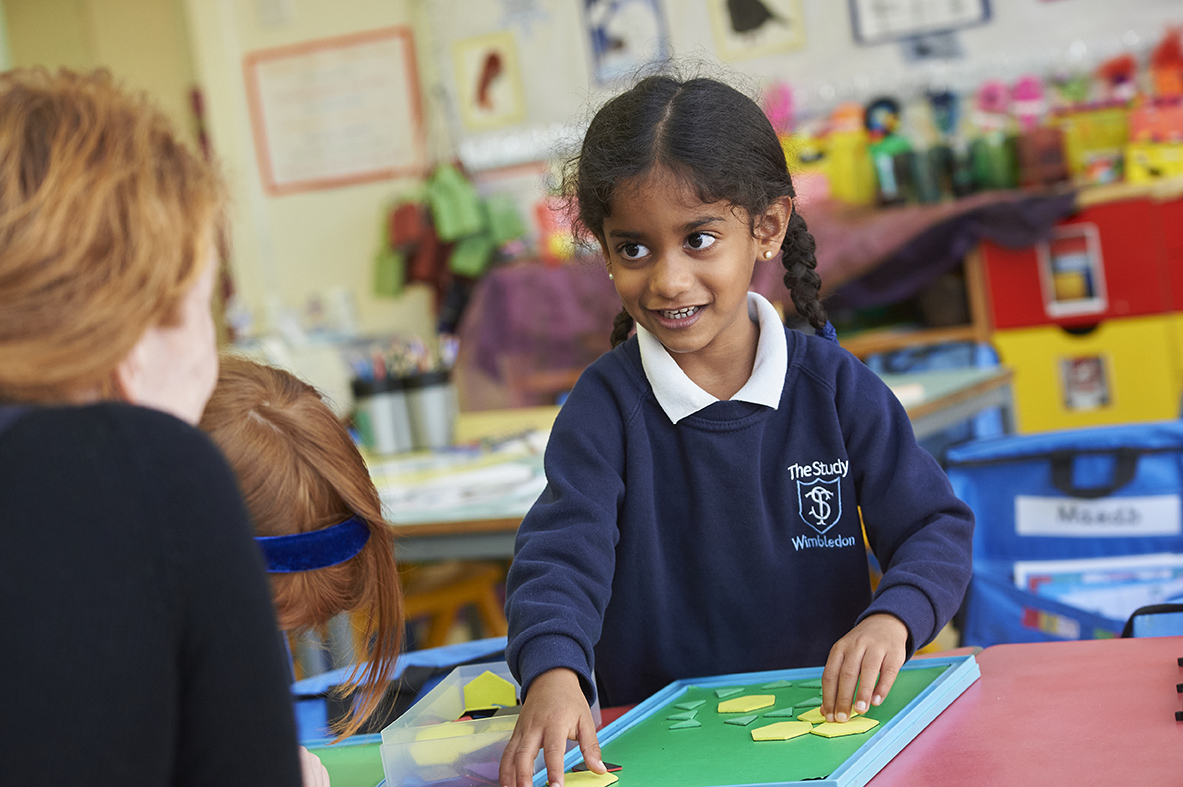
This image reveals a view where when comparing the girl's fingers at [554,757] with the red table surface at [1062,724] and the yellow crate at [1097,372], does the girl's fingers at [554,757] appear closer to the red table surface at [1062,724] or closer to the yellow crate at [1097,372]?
the red table surface at [1062,724]

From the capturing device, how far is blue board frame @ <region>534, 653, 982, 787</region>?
70 centimetres

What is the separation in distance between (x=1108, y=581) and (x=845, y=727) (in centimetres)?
115

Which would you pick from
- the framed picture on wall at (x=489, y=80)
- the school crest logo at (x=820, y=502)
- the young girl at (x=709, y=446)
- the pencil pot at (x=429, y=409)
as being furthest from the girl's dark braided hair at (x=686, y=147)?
the framed picture on wall at (x=489, y=80)

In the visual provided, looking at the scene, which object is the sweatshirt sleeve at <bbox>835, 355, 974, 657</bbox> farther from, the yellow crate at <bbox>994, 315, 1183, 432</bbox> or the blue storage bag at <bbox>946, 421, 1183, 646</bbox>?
the yellow crate at <bbox>994, 315, 1183, 432</bbox>

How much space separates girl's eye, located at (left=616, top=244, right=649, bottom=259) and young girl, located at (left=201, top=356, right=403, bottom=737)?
30 centimetres

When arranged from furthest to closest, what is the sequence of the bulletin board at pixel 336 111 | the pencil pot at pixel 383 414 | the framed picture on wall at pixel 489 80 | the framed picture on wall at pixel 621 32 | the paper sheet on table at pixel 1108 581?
the bulletin board at pixel 336 111, the framed picture on wall at pixel 489 80, the framed picture on wall at pixel 621 32, the pencil pot at pixel 383 414, the paper sheet on table at pixel 1108 581

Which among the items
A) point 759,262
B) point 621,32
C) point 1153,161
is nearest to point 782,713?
point 759,262

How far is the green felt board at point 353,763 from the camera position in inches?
35.1

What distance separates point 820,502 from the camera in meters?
1.08

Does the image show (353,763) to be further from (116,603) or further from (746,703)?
(116,603)

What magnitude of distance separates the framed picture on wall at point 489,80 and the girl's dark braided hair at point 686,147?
3.85 meters

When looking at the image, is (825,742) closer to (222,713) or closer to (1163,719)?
(1163,719)

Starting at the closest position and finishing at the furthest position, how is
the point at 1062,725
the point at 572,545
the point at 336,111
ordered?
the point at 1062,725
the point at 572,545
the point at 336,111

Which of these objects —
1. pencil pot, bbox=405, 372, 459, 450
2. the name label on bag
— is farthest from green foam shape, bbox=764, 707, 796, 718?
pencil pot, bbox=405, 372, 459, 450
